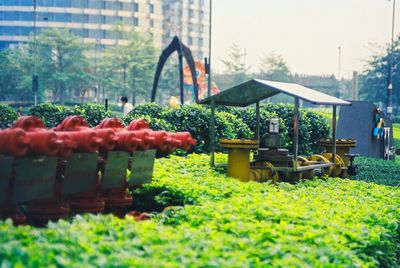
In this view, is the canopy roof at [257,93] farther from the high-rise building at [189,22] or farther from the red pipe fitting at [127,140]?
the high-rise building at [189,22]

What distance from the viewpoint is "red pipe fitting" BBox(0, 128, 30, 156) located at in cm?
525

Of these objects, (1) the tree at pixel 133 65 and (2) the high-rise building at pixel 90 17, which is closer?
(1) the tree at pixel 133 65

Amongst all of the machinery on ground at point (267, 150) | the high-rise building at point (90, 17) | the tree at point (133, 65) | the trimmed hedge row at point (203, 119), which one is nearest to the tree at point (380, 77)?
the tree at point (133, 65)

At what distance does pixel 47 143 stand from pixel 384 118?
764 inches

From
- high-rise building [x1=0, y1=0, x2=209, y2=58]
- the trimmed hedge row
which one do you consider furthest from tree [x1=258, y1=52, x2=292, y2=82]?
the trimmed hedge row

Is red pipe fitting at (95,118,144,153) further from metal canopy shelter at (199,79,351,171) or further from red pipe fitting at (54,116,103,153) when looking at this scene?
metal canopy shelter at (199,79,351,171)

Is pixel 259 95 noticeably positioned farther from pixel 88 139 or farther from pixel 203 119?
pixel 88 139

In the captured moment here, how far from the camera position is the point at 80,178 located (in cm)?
650

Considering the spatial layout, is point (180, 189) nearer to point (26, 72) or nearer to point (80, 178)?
point (80, 178)

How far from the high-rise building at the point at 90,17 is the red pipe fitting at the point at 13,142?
8548 centimetres

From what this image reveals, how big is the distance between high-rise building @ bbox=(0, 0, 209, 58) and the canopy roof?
79.3 metres

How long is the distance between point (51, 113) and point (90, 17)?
7916 cm

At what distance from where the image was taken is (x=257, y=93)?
38.2 ft

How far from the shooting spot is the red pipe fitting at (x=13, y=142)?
525 centimetres
